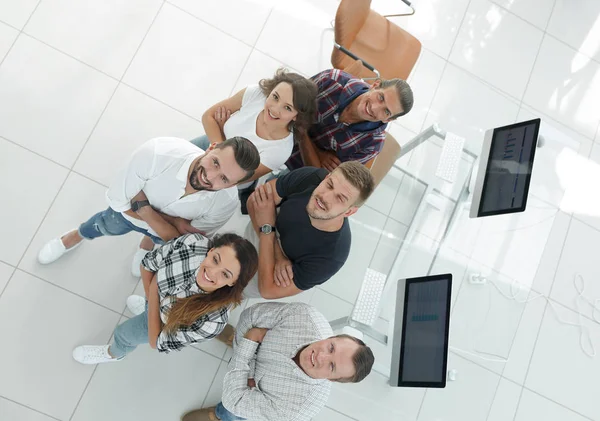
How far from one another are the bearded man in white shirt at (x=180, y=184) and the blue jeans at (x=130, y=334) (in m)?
0.51

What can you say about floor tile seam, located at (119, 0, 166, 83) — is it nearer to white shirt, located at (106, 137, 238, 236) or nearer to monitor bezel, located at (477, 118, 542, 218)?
white shirt, located at (106, 137, 238, 236)

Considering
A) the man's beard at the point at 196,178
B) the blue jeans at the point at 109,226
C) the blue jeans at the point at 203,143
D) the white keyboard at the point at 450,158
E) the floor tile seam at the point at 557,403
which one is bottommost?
the floor tile seam at the point at 557,403

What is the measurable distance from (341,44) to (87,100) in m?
1.83

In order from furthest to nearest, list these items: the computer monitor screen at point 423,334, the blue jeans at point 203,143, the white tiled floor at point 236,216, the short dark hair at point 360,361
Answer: the white tiled floor at point 236,216 < the blue jeans at point 203,143 < the computer monitor screen at point 423,334 < the short dark hair at point 360,361

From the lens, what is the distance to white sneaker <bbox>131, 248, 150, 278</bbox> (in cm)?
288

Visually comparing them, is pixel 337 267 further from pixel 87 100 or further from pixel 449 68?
pixel 449 68

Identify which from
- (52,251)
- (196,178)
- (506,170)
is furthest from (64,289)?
(506,170)

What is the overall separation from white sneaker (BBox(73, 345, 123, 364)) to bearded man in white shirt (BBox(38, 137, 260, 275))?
0.93m

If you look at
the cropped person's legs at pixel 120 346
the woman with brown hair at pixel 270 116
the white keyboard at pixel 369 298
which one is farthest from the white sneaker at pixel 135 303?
the white keyboard at pixel 369 298

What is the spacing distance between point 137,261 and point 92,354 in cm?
60

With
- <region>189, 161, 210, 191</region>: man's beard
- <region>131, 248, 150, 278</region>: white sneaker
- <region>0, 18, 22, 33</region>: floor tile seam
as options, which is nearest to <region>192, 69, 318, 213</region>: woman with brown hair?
<region>189, 161, 210, 191</region>: man's beard

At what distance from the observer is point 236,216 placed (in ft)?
10.6

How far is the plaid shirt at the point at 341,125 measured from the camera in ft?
8.32

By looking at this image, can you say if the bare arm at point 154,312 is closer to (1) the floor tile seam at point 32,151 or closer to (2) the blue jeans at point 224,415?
(2) the blue jeans at point 224,415
